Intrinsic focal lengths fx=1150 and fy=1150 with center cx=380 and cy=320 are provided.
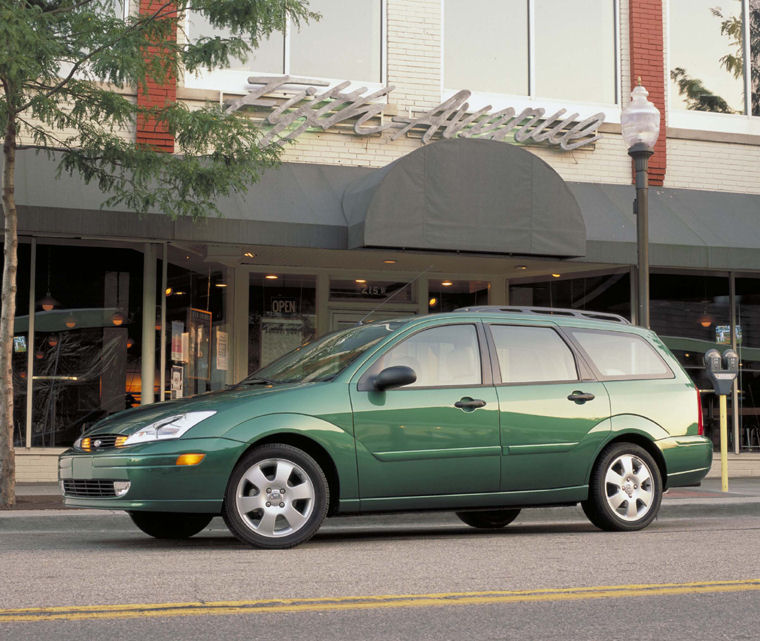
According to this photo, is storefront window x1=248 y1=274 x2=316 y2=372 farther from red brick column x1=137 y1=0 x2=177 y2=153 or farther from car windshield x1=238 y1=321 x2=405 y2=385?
car windshield x1=238 y1=321 x2=405 y2=385

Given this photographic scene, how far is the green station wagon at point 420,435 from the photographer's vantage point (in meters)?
7.41

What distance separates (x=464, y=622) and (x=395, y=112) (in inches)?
466

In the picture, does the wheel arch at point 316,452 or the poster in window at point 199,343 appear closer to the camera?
the wheel arch at point 316,452

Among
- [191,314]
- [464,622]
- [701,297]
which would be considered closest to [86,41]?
[191,314]

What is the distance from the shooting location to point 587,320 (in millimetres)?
9078

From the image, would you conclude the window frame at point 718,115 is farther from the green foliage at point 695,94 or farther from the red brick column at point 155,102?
the red brick column at point 155,102

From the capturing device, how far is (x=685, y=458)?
29.6 feet

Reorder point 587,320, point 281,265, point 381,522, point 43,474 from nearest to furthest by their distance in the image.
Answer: point 587,320
point 381,522
point 43,474
point 281,265

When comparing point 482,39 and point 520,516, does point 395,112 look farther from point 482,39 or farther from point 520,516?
point 520,516

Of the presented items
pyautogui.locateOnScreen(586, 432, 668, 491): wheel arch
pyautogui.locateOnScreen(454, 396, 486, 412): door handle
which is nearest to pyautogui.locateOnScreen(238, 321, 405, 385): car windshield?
pyautogui.locateOnScreen(454, 396, 486, 412): door handle

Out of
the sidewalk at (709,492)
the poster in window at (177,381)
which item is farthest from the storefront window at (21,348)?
the poster in window at (177,381)


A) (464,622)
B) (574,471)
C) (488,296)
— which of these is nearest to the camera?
(464,622)

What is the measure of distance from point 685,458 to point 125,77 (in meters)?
6.48

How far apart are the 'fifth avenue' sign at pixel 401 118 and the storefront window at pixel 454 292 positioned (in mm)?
2605
